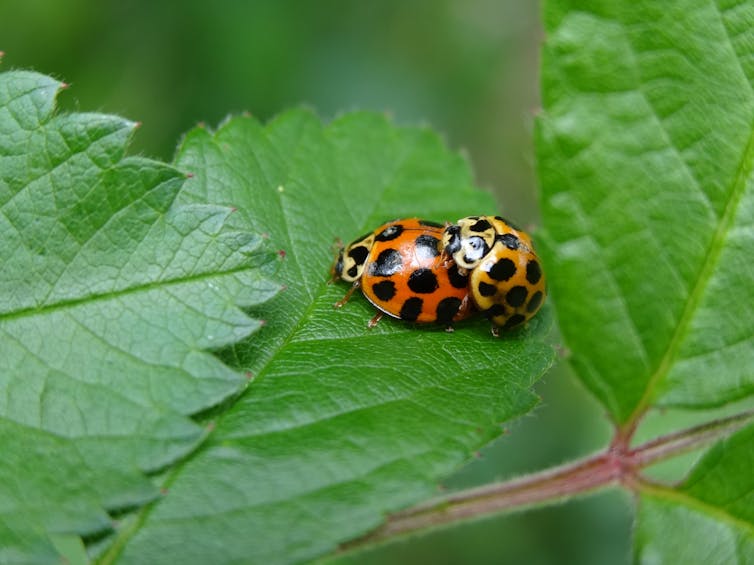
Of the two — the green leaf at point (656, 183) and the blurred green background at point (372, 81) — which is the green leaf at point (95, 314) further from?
the blurred green background at point (372, 81)

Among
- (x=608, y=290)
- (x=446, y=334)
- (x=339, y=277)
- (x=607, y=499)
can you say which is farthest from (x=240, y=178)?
(x=607, y=499)

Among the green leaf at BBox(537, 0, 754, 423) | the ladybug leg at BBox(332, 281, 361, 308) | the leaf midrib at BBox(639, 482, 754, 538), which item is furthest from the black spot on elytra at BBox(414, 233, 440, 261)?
the leaf midrib at BBox(639, 482, 754, 538)

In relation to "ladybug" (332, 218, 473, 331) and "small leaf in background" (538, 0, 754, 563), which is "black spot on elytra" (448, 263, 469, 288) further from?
"small leaf in background" (538, 0, 754, 563)

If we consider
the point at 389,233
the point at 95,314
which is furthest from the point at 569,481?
the point at 95,314

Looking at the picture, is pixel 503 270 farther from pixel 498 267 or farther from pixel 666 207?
pixel 666 207

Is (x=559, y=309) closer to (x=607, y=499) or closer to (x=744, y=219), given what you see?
(x=744, y=219)
